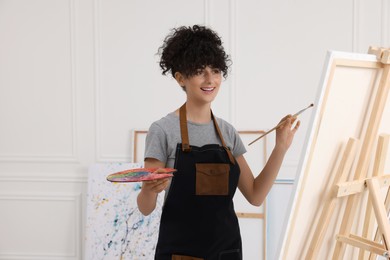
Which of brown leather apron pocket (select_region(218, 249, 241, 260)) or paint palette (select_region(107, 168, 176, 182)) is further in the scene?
brown leather apron pocket (select_region(218, 249, 241, 260))

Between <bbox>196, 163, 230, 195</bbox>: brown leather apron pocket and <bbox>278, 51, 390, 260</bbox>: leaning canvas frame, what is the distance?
Result: 1.44 ft

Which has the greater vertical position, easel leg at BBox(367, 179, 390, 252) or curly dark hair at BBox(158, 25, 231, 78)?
curly dark hair at BBox(158, 25, 231, 78)

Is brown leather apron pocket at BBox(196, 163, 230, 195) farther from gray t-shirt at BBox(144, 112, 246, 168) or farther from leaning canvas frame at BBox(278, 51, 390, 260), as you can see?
leaning canvas frame at BBox(278, 51, 390, 260)

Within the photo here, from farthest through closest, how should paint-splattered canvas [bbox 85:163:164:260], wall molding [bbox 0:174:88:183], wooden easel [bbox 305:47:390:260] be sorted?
1. wall molding [bbox 0:174:88:183]
2. paint-splattered canvas [bbox 85:163:164:260]
3. wooden easel [bbox 305:47:390:260]

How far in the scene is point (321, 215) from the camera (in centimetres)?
154

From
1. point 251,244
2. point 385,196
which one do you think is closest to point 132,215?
point 251,244

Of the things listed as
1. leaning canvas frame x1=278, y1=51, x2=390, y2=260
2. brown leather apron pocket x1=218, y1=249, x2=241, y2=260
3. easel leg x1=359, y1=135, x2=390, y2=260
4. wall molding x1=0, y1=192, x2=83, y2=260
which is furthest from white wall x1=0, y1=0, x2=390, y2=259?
leaning canvas frame x1=278, y1=51, x2=390, y2=260

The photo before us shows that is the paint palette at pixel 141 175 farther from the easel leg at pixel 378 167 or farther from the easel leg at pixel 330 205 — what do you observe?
the easel leg at pixel 378 167

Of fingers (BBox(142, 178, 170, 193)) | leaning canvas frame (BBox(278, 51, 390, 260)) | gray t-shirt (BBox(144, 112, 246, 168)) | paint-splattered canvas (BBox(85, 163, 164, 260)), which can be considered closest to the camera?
leaning canvas frame (BBox(278, 51, 390, 260))

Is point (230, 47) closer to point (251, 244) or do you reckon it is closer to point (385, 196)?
point (251, 244)

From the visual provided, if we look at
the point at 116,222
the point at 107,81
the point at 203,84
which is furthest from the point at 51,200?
the point at 203,84

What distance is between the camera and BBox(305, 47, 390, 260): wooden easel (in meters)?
1.52

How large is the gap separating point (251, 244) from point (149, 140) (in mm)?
2078

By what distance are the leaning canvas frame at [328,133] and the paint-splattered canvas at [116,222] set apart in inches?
86.8
